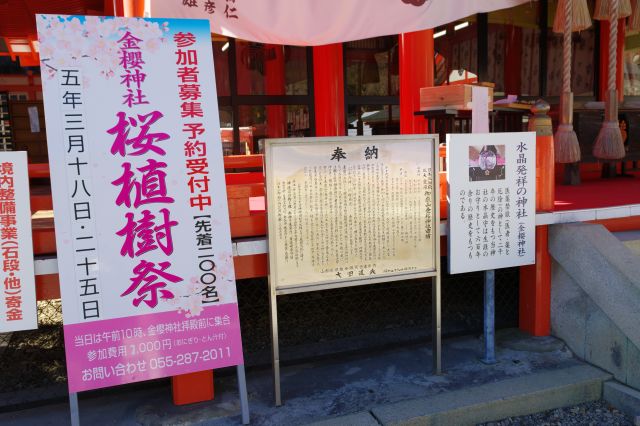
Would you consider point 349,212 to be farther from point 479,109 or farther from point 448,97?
point 448,97

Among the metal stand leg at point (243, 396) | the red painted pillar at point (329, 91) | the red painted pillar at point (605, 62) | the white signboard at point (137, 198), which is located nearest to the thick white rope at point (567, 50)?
the red painted pillar at point (329, 91)

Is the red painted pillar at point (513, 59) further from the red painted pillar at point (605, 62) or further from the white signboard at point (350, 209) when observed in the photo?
the white signboard at point (350, 209)

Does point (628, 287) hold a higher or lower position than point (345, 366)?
higher

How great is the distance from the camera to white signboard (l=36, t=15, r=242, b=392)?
9.56 ft

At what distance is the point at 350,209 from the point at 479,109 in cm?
138

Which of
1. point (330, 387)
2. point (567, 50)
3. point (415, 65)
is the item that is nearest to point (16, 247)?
point (330, 387)

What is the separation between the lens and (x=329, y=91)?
6820mm

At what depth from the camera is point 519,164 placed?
156 inches

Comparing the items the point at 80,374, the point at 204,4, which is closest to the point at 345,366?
the point at 80,374

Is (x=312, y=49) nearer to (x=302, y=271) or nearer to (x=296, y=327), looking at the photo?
(x=296, y=327)

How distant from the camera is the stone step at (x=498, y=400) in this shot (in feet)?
11.1

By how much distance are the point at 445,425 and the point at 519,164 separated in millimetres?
1895

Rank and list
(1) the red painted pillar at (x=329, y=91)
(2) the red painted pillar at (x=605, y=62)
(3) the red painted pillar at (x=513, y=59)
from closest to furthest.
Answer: (1) the red painted pillar at (x=329, y=91) < (3) the red painted pillar at (x=513, y=59) < (2) the red painted pillar at (x=605, y=62)

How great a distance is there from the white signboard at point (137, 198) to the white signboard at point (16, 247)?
9.6 inches
